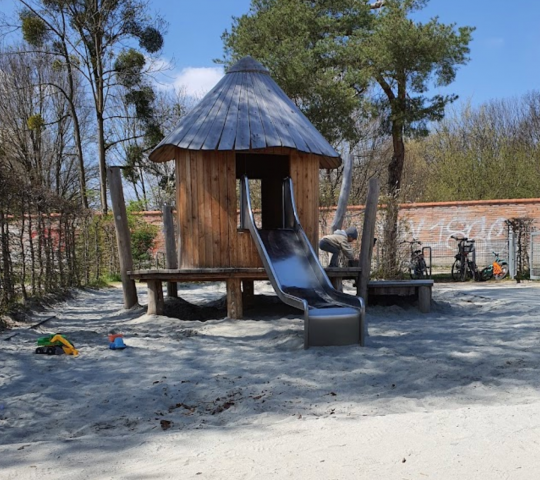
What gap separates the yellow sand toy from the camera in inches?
247

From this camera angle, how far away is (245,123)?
9.09 metres

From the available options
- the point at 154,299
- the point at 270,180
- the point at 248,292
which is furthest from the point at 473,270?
the point at 154,299

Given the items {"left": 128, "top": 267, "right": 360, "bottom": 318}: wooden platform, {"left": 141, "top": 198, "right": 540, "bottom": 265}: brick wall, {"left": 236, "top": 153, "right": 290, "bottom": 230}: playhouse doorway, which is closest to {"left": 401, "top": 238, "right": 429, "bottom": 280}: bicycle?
{"left": 141, "top": 198, "right": 540, "bottom": 265}: brick wall

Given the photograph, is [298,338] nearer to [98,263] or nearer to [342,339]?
[342,339]

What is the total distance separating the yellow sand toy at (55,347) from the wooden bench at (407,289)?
512 cm

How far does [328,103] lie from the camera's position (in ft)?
71.8

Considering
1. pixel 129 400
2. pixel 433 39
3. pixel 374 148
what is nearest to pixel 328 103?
pixel 433 39

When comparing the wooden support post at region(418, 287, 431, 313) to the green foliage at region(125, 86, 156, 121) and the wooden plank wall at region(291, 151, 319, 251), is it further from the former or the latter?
the green foliage at region(125, 86, 156, 121)

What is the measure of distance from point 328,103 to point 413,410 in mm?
18731

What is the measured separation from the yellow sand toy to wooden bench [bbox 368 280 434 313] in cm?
512

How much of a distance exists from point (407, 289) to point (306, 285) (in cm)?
278

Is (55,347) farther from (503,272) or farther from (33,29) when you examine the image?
(33,29)

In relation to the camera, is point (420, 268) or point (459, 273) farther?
point (459, 273)

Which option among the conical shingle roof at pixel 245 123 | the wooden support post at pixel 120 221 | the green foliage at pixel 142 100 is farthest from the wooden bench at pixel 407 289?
the green foliage at pixel 142 100
